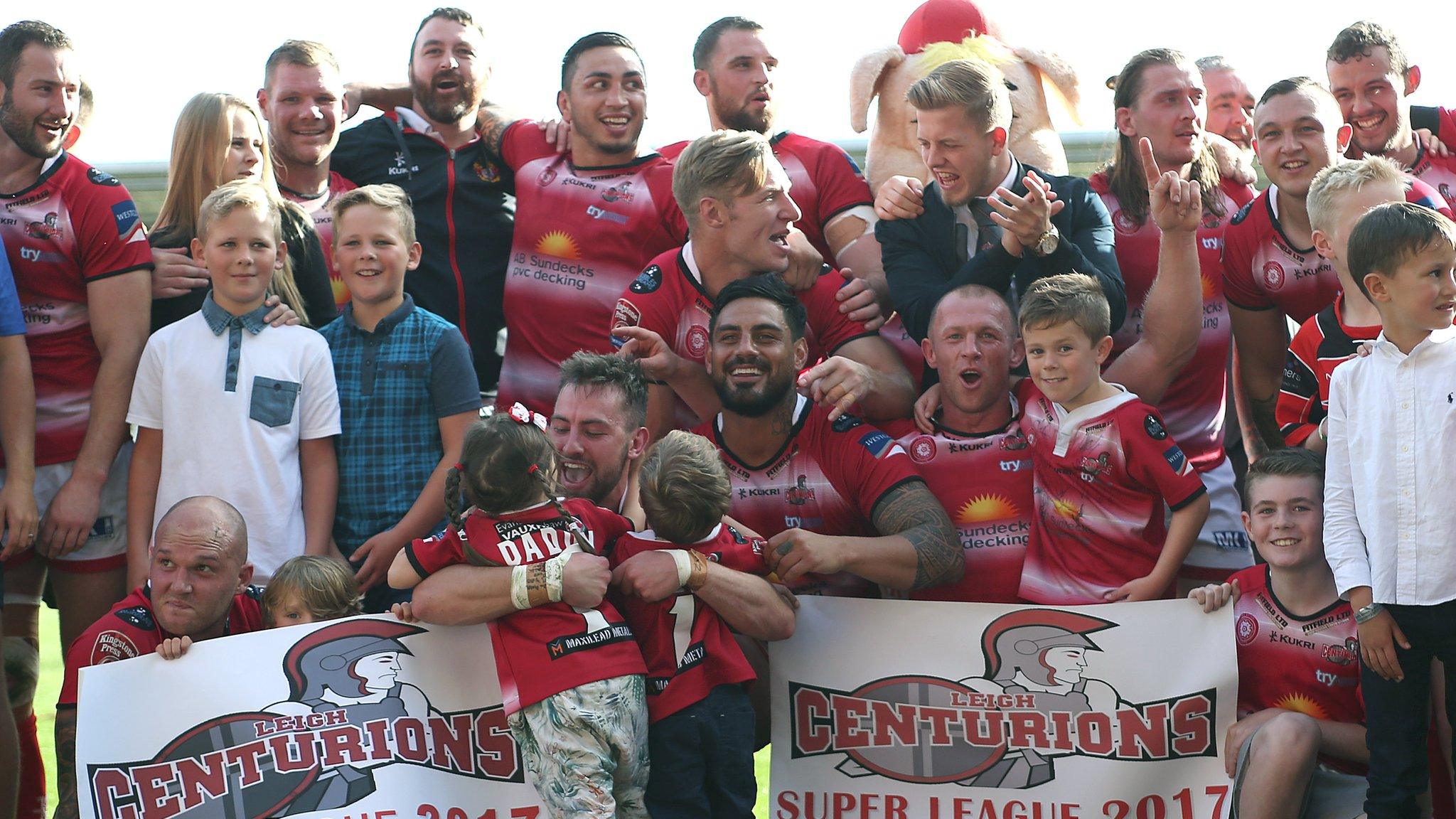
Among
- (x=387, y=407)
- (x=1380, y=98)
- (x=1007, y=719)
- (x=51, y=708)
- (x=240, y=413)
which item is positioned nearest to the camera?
(x=1007, y=719)

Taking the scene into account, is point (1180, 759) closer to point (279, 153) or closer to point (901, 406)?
point (901, 406)

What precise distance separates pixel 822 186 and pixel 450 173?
1673mm

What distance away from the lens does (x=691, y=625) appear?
427cm

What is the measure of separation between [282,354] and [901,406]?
2.16 meters

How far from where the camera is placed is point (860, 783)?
177 inches

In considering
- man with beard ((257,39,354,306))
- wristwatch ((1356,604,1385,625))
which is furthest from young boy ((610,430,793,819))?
man with beard ((257,39,354,306))

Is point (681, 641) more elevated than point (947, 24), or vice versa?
point (947, 24)

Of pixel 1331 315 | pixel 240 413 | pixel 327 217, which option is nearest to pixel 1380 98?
pixel 1331 315

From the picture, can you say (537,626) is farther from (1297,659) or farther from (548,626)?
(1297,659)

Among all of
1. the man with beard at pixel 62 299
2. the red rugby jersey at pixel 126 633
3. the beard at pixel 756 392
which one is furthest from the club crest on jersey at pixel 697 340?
the man with beard at pixel 62 299

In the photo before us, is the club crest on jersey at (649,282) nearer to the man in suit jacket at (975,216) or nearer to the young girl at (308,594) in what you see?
the man in suit jacket at (975,216)

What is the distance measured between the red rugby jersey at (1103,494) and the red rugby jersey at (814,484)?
54 cm

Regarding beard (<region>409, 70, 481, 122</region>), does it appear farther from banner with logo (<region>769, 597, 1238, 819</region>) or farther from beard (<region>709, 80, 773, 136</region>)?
banner with logo (<region>769, 597, 1238, 819</region>)

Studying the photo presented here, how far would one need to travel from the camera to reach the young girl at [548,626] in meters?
3.98
